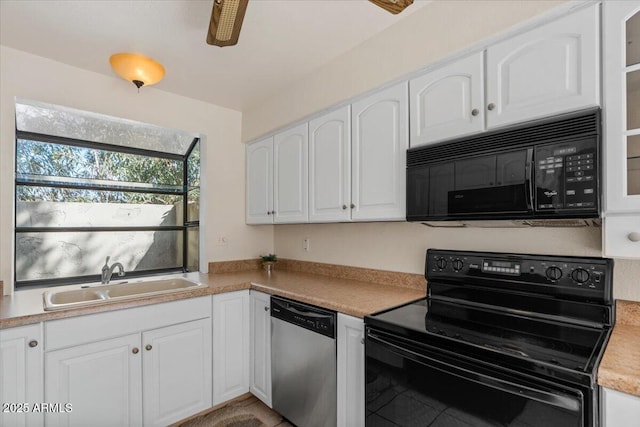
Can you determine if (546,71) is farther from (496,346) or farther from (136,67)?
(136,67)

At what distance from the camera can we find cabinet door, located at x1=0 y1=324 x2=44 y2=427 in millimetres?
1500

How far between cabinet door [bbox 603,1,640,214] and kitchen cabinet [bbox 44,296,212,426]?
222 centimetres

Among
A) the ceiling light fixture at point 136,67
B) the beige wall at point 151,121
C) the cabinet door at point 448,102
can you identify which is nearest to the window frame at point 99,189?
the beige wall at point 151,121

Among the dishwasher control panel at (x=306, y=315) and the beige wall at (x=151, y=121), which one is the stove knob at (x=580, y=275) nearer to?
the dishwasher control panel at (x=306, y=315)

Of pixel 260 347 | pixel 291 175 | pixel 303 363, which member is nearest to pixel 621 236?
pixel 303 363

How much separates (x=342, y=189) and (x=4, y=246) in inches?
83.8

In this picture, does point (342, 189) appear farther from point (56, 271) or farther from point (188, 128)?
point (56, 271)

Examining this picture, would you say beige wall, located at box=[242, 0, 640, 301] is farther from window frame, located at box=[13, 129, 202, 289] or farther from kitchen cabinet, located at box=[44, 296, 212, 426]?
kitchen cabinet, located at box=[44, 296, 212, 426]

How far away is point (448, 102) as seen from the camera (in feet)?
5.15

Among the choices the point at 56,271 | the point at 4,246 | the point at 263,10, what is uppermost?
the point at 263,10

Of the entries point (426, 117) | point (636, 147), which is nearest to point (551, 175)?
point (636, 147)

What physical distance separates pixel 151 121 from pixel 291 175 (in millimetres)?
1202

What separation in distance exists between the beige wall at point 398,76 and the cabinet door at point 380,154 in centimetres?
12

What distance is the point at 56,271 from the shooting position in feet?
7.85
